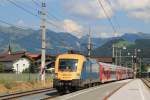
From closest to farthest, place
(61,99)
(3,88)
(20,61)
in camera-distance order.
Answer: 1. (61,99)
2. (3,88)
3. (20,61)

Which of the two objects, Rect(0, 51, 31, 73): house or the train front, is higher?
Rect(0, 51, 31, 73): house

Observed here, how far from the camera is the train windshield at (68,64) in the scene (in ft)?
118

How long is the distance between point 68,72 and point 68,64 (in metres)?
0.88

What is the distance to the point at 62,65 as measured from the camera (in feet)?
119

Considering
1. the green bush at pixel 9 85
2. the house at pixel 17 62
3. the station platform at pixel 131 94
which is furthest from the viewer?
the house at pixel 17 62

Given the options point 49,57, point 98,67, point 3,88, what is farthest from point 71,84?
point 49,57

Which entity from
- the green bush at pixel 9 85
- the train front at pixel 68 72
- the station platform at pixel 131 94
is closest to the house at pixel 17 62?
the green bush at pixel 9 85

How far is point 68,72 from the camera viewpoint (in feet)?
117

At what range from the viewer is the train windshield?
118 feet

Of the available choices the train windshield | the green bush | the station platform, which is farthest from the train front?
the green bush

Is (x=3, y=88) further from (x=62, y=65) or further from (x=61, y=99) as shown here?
(x=61, y=99)

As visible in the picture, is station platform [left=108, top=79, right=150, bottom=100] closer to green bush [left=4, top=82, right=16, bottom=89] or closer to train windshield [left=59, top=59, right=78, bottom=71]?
train windshield [left=59, top=59, right=78, bottom=71]

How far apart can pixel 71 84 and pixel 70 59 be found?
6.95 feet

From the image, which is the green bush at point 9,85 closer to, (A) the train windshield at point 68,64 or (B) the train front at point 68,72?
(B) the train front at point 68,72
